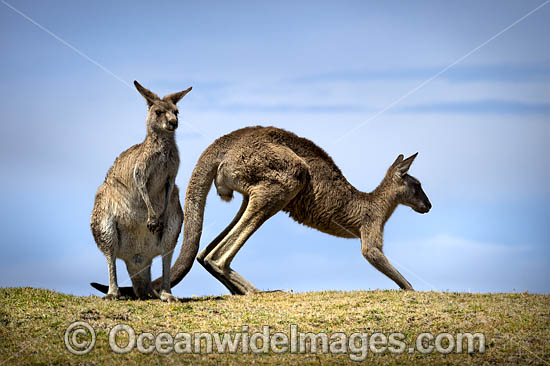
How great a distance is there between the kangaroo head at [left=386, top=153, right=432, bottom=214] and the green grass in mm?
2924

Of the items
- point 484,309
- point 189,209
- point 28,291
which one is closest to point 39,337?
point 28,291

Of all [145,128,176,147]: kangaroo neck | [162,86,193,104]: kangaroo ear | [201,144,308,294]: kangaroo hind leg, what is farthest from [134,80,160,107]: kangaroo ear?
[201,144,308,294]: kangaroo hind leg

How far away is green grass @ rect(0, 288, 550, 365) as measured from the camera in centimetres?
876

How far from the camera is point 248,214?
12672 mm

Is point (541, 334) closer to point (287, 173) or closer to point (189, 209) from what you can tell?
point (287, 173)

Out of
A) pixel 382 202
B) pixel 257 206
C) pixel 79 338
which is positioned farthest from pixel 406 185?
pixel 79 338

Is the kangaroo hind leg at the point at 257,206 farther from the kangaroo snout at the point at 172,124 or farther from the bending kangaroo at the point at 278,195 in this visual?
the kangaroo snout at the point at 172,124

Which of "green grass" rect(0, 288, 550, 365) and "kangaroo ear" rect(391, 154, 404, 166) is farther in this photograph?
"kangaroo ear" rect(391, 154, 404, 166)

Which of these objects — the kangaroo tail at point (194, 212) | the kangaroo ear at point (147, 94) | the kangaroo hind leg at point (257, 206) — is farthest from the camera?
the kangaroo hind leg at point (257, 206)

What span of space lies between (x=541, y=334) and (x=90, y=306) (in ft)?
21.1

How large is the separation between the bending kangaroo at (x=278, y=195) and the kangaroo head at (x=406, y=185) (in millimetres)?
20

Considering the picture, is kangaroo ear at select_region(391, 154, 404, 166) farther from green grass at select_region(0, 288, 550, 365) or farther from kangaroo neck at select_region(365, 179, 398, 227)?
green grass at select_region(0, 288, 550, 365)

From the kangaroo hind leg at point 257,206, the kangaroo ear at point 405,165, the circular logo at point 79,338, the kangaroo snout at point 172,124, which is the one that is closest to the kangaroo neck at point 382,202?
the kangaroo ear at point 405,165

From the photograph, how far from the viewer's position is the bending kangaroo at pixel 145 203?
1091 cm
